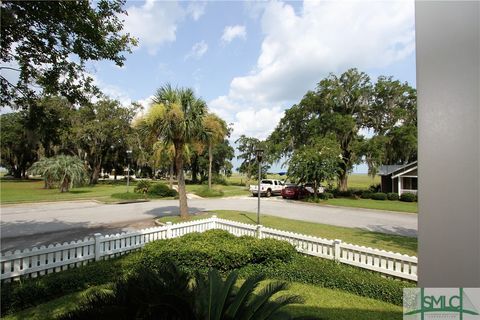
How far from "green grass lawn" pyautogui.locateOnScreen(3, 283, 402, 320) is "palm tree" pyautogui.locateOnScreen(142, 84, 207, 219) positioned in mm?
6952

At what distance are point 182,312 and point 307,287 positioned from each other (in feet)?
12.6

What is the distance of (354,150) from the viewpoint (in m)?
27.8

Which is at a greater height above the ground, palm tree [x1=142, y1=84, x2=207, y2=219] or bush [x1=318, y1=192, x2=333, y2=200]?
palm tree [x1=142, y1=84, x2=207, y2=219]

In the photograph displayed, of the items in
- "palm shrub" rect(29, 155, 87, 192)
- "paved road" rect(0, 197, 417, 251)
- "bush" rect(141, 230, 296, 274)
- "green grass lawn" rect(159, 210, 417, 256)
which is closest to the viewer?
"bush" rect(141, 230, 296, 274)

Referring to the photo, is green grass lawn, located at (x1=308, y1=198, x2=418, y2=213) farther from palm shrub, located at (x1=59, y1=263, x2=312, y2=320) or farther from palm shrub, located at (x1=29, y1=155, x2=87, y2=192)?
palm shrub, located at (x1=29, y1=155, x2=87, y2=192)

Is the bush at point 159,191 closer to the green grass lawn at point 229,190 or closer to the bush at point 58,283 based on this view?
the green grass lawn at point 229,190

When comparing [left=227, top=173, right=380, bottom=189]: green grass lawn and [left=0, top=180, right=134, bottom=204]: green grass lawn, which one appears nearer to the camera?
[left=0, top=180, right=134, bottom=204]: green grass lawn

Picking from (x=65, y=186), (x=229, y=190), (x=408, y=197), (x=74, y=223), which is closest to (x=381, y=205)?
(x=408, y=197)

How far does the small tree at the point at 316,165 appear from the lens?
22938 millimetres

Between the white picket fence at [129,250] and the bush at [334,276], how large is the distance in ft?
0.72

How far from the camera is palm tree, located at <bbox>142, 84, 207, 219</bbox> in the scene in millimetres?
10977

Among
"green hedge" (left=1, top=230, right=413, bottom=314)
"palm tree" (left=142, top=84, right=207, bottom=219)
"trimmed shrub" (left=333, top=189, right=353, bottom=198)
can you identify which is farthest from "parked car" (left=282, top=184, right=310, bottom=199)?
"green hedge" (left=1, top=230, right=413, bottom=314)

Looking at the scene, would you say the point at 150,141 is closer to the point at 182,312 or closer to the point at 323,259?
the point at 323,259

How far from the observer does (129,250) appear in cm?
739
